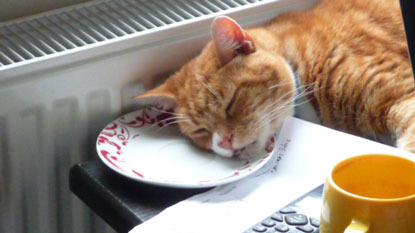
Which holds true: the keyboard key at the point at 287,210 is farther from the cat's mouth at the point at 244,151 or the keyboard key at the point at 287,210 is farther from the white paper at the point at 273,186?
the cat's mouth at the point at 244,151

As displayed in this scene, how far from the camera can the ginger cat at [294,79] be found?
1162 mm

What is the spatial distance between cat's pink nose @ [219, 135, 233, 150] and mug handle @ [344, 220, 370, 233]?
0.48 metres

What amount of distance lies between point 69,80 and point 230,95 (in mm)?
309

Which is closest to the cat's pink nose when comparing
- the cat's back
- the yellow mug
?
the cat's back

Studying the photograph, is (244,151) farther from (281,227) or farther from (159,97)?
(281,227)

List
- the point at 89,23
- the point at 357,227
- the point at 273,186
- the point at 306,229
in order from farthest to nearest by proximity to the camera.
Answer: the point at 89,23
the point at 273,186
the point at 306,229
the point at 357,227

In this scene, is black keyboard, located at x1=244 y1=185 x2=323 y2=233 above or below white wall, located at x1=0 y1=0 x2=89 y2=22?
below

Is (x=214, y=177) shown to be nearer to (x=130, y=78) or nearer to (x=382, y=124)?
(x=130, y=78)

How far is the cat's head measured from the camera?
3.77 feet

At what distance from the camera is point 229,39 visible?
1.15 meters

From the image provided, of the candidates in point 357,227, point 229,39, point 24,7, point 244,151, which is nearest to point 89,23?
point 24,7

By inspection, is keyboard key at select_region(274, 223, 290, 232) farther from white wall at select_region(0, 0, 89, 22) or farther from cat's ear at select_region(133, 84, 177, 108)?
white wall at select_region(0, 0, 89, 22)

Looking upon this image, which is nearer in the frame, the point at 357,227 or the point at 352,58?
the point at 357,227

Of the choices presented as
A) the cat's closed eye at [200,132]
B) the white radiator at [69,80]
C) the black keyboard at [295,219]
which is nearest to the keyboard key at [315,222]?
the black keyboard at [295,219]
